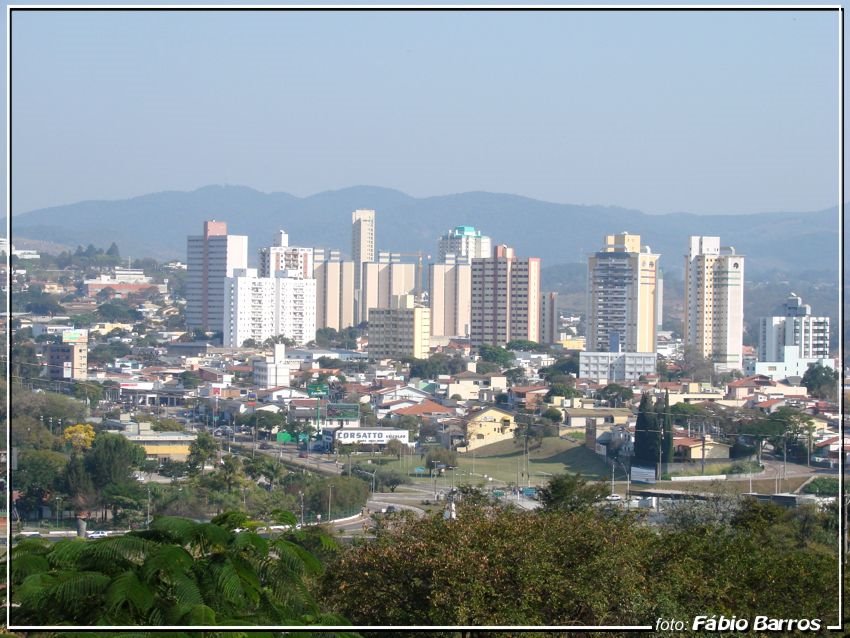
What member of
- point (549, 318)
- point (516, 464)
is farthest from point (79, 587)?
point (549, 318)

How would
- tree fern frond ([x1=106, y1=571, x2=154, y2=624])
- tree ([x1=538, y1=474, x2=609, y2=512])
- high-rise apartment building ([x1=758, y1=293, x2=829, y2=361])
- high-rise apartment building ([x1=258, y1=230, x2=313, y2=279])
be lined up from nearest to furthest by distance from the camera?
tree fern frond ([x1=106, y1=571, x2=154, y2=624]) → tree ([x1=538, y1=474, x2=609, y2=512]) → high-rise apartment building ([x1=258, y1=230, x2=313, y2=279]) → high-rise apartment building ([x1=758, y1=293, x2=829, y2=361])

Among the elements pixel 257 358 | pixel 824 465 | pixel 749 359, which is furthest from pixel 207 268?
pixel 749 359

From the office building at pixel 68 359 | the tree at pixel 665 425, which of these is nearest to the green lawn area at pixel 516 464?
the tree at pixel 665 425

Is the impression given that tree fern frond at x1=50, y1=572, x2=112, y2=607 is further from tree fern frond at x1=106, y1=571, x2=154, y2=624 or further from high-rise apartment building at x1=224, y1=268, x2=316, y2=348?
high-rise apartment building at x1=224, y1=268, x2=316, y2=348

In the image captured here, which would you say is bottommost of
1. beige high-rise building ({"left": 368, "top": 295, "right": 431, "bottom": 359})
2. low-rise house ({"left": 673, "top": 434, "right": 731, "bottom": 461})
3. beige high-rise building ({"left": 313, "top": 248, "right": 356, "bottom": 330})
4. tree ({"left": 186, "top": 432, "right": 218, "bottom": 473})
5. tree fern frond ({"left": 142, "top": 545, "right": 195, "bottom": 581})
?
low-rise house ({"left": 673, "top": 434, "right": 731, "bottom": 461})

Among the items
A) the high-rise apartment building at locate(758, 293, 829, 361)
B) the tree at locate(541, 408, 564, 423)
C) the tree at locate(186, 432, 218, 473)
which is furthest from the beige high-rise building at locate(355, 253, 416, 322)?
the high-rise apartment building at locate(758, 293, 829, 361)

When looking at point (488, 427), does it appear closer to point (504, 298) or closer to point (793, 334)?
point (504, 298)

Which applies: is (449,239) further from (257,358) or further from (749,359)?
(749,359)

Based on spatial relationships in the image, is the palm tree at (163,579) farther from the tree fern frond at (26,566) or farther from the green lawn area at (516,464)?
the green lawn area at (516,464)
